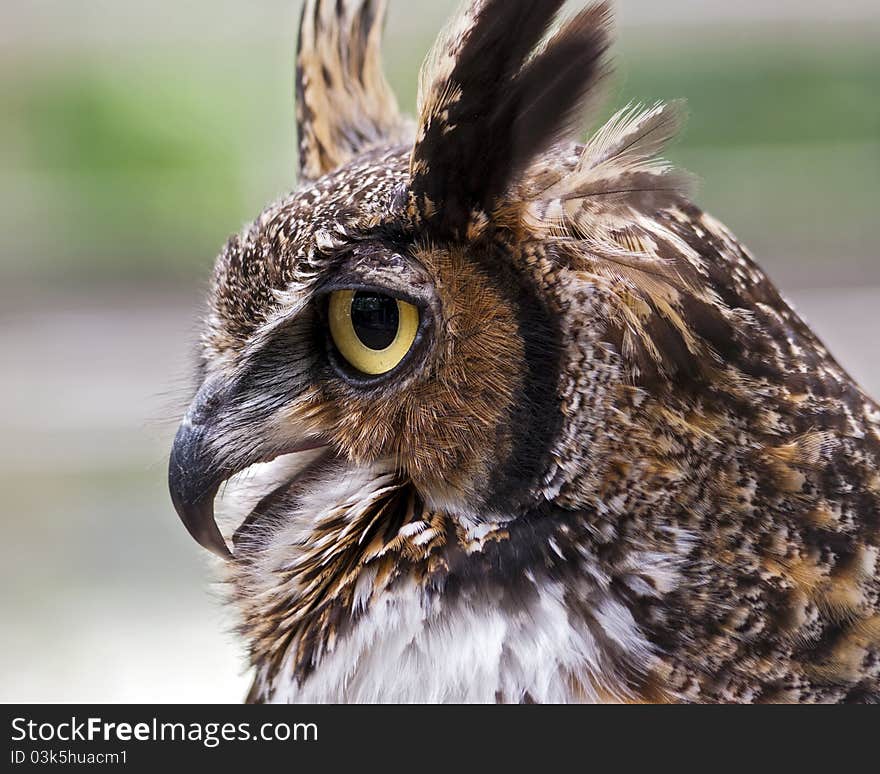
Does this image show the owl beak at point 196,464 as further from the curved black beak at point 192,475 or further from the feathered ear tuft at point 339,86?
the feathered ear tuft at point 339,86

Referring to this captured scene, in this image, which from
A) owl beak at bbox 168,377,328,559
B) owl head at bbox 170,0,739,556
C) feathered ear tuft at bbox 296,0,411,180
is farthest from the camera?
feathered ear tuft at bbox 296,0,411,180

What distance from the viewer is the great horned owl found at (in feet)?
2.72

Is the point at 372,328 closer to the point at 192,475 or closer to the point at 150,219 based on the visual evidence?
the point at 192,475

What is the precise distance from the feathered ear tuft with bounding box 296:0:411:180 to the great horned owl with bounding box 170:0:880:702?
348 mm

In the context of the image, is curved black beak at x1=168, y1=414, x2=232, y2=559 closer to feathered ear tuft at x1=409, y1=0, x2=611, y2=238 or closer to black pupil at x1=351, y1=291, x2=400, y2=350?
black pupil at x1=351, y1=291, x2=400, y2=350

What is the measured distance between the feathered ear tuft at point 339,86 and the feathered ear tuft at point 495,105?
0.41 metres

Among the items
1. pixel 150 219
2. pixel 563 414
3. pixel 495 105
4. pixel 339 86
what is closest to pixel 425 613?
pixel 563 414

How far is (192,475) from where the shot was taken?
3.23 ft

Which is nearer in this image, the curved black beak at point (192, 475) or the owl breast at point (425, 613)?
the owl breast at point (425, 613)

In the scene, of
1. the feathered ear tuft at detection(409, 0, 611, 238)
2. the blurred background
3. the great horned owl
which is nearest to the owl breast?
the great horned owl

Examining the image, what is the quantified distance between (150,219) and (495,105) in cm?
267

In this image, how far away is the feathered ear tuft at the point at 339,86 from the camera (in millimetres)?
1250

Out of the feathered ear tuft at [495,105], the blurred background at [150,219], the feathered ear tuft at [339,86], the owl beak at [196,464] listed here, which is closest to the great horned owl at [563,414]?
the feathered ear tuft at [495,105]

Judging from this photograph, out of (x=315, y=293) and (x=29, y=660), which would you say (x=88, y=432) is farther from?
(x=315, y=293)
